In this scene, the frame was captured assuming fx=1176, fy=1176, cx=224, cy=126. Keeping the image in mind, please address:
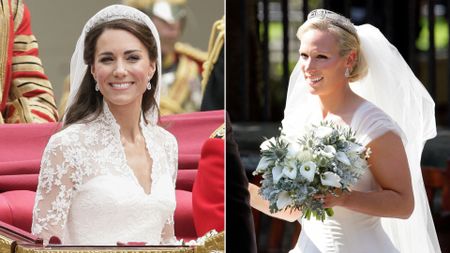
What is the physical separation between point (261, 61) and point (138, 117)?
3.45m

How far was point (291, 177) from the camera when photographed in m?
3.61

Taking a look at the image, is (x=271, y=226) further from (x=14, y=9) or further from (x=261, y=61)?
(x=14, y=9)

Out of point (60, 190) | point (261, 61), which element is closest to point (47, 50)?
point (60, 190)

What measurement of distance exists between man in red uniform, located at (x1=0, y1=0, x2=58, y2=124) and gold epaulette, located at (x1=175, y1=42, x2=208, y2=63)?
0.45 m

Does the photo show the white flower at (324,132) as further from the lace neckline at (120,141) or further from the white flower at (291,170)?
the lace neckline at (120,141)

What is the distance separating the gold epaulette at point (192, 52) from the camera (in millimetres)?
3764

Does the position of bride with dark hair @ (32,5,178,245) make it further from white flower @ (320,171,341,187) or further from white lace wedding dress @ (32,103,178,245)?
white flower @ (320,171,341,187)

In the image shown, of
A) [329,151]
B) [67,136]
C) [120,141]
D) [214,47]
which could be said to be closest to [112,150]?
[120,141]

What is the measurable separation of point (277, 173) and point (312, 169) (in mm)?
117

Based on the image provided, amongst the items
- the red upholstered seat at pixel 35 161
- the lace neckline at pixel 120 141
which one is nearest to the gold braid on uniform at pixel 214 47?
the red upholstered seat at pixel 35 161

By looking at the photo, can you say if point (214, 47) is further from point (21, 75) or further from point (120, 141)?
point (21, 75)

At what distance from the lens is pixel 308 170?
3604mm

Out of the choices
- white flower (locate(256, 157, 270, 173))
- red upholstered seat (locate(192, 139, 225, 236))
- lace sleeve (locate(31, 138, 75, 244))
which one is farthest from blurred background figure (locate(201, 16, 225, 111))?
Result: lace sleeve (locate(31, 138, 75, 244))

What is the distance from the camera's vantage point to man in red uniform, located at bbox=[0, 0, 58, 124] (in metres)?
3.82
